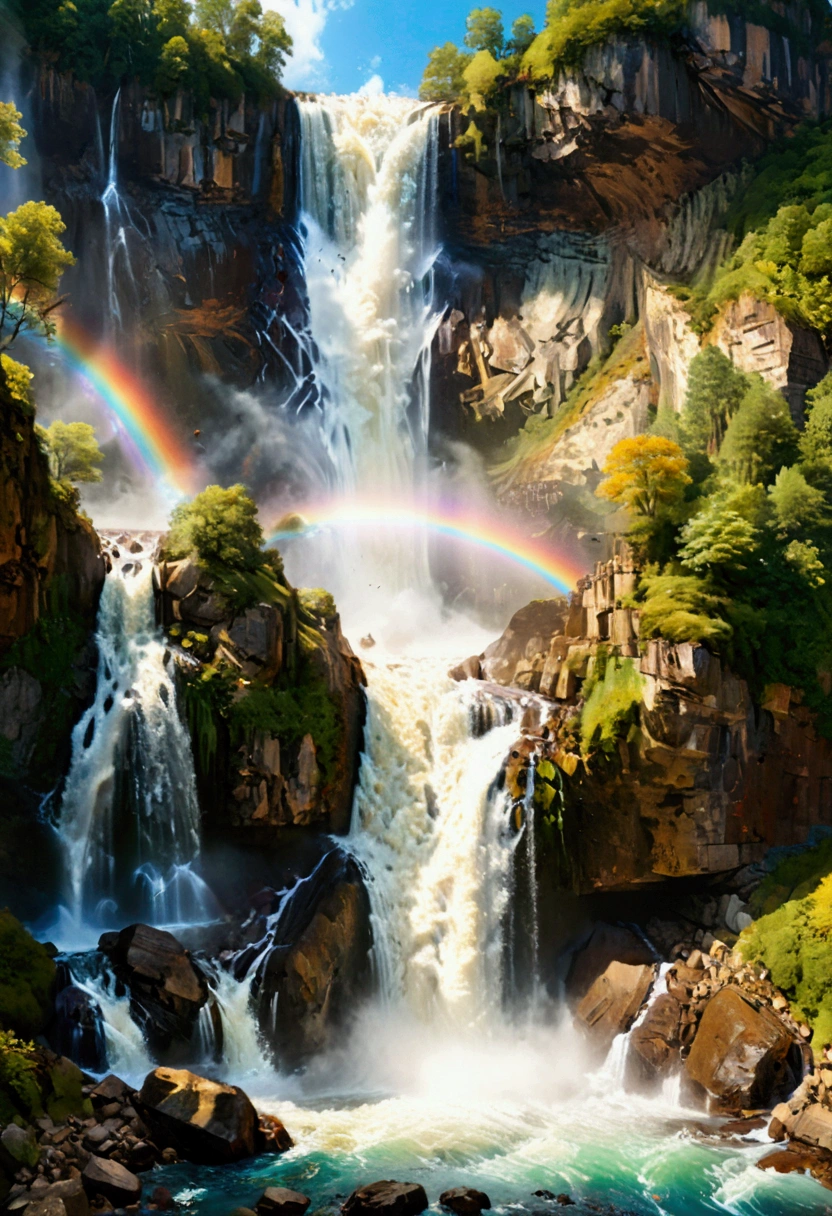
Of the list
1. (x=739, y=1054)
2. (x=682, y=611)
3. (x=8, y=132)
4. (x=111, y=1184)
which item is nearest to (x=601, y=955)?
(x=739, y=1054)

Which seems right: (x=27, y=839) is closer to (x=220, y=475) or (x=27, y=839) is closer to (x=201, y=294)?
(x=220, y=475)

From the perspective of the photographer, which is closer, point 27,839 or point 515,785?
point 27,839

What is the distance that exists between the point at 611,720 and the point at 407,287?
31876 millimetres

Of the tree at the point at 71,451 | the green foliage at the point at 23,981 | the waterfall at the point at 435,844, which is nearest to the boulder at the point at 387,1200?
the green foliage at the point at 23,981

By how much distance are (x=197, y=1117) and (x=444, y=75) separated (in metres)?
53.4

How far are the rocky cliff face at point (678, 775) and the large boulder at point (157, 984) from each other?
11.8 meters

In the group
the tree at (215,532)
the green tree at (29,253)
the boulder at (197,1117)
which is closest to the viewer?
the boulder at (197,1117)

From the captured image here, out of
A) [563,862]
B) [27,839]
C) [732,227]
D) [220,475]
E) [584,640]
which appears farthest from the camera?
[220,475]

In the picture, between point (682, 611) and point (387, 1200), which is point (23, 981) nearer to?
point (387, 1200)

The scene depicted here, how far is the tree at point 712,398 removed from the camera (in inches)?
1646

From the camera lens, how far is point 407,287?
57438 millimetres

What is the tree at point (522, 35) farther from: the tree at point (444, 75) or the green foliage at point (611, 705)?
the green foliage at point (611, 705)

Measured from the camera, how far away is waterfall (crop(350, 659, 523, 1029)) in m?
30.6

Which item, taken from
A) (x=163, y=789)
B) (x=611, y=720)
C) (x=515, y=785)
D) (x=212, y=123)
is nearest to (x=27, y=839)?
(x=163, y=789)
